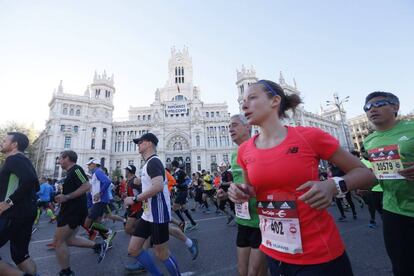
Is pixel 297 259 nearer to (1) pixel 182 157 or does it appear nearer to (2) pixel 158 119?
(1) pixel 182 157

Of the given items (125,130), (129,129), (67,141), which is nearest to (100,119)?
(125,130)

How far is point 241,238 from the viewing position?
239 cm

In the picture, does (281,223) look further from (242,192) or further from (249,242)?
(249,242)

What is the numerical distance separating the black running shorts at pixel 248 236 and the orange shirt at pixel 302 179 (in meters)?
0.81

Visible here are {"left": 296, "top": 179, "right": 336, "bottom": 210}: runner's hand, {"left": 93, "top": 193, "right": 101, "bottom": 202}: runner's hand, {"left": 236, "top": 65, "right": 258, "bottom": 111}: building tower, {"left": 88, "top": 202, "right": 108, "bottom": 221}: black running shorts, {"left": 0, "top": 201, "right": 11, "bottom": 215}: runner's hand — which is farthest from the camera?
{"left": 236, "top": 65, "right": 258, "bottom": 111}: building tower

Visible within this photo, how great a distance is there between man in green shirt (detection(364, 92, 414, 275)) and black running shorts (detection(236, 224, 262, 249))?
121 centimetres

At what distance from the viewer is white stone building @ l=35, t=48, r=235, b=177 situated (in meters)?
46.2

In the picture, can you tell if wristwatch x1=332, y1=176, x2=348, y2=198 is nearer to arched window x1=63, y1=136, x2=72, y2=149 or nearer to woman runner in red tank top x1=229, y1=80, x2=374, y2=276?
woman runner in red tank top x1=229, y1=80, x2=374, y2=276

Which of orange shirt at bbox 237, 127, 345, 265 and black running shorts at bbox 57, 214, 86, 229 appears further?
black running shorts at bbox 57, 214, 86, 229

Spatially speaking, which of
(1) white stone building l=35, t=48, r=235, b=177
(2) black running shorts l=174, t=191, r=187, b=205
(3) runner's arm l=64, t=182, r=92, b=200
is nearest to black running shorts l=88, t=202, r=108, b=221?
(3) runner's arm l=64, t=182, r=92, b=200

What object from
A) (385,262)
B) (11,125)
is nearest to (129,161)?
(11,125)

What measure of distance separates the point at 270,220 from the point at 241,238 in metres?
1.10

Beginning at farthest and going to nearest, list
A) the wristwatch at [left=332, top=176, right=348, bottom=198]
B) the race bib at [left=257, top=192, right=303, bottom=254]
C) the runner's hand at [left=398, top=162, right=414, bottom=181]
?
the runner's hand at [left=398, top=162, right=414, bottom=181]
the race bib at [left=257, top=192, right=303, bottom=254]
the wristwatch at [left=332, top=176, right=348, bottom=198]

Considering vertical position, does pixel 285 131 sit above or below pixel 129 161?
below
